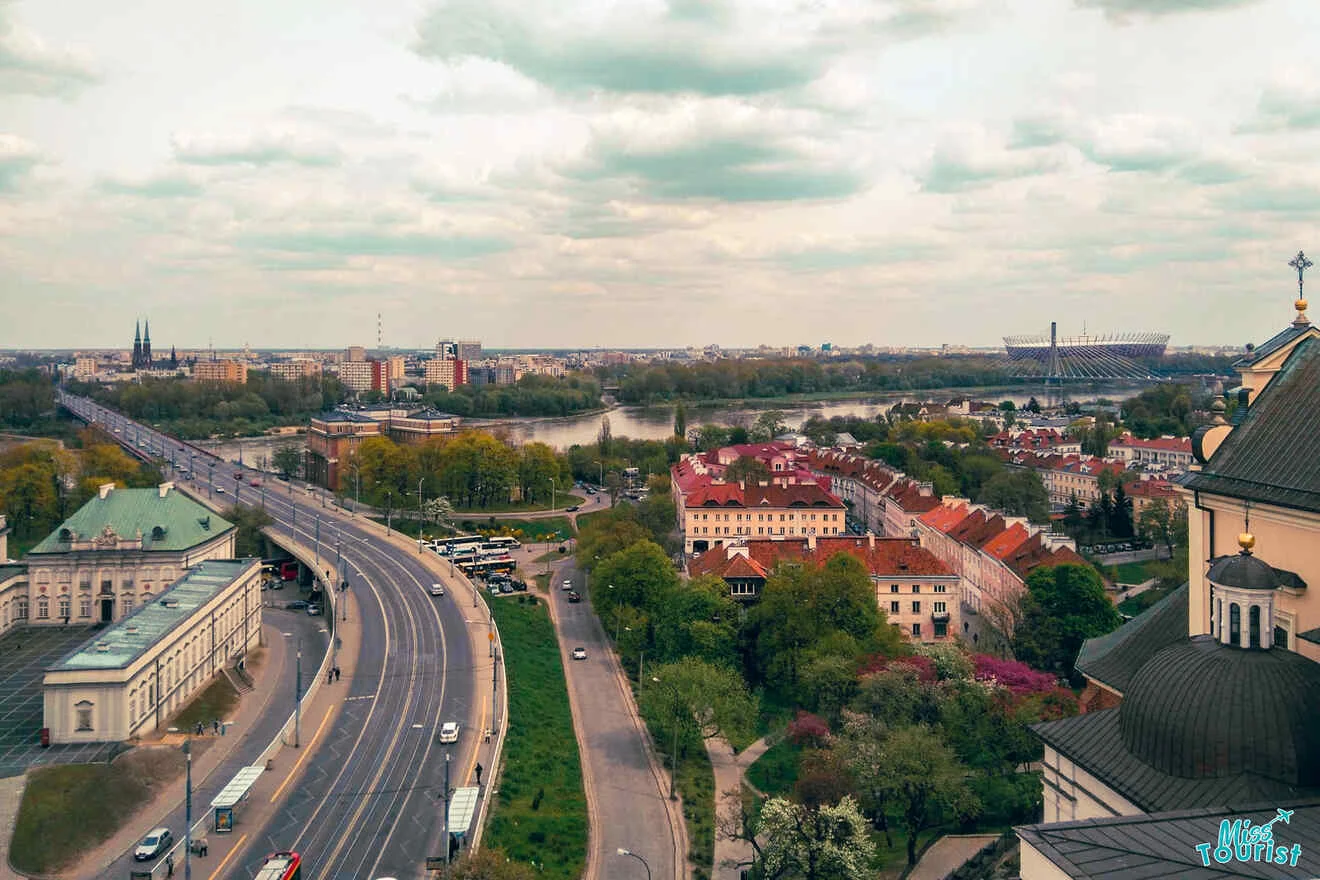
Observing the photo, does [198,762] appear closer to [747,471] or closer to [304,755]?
[304,755]

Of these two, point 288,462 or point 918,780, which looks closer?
point 918,780

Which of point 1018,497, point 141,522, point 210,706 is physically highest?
point 141,522

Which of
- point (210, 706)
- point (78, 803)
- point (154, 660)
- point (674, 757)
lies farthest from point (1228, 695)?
point (210, 706)

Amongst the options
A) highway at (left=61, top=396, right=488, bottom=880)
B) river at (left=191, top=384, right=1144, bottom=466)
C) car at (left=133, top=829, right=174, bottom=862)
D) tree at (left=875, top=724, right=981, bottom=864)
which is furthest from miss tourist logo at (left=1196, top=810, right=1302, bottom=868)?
river at (left=191, top=384, right=1144, bottom=466)

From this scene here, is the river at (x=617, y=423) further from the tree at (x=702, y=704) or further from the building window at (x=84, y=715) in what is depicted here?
the tree at (x=702, y=704)

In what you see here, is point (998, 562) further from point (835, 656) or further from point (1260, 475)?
point (1260, 475)

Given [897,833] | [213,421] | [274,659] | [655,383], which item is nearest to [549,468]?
[274,659]
